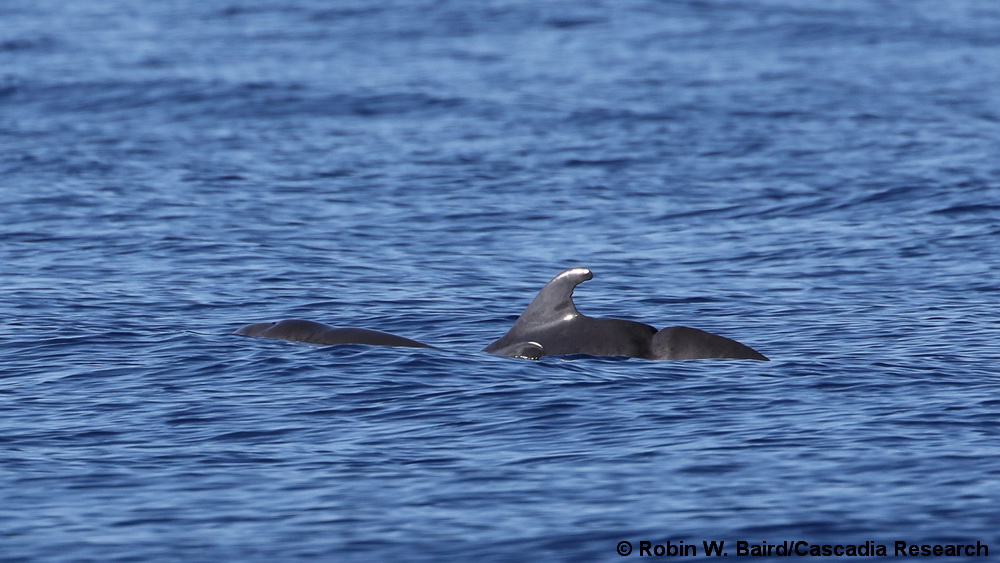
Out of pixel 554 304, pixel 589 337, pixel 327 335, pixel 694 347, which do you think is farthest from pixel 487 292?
pixel 694 347

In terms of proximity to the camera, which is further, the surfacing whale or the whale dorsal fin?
the whale dorsal fin

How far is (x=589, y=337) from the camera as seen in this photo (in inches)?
752

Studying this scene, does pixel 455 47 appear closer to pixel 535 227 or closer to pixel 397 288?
pixel 535 227

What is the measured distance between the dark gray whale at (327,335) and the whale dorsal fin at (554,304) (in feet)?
5.16

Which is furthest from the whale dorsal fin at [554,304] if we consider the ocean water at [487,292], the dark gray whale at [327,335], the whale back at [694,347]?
the dark gray whale at [327,335]

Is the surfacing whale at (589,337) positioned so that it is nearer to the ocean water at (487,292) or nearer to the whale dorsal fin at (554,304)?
the whale dorsal fin at (554,304)

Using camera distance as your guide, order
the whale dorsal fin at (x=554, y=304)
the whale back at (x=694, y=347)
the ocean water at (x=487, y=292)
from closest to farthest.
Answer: the ocean water at (x=487, y=292) < the whale back at (x=694, y=347) < the whale dorsal fin at (x=554, y=304)

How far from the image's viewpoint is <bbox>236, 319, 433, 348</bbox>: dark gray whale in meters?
19.9

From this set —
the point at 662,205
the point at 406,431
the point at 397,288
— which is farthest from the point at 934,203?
the point at 406,431

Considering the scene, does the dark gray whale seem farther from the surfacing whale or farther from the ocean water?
the surfacing whale

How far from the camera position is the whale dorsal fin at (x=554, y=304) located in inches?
753

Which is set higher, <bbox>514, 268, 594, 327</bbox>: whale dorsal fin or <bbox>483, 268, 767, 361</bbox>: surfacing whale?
<bbox>514, 268, 594, 327</bbox>: whale dorsal fin

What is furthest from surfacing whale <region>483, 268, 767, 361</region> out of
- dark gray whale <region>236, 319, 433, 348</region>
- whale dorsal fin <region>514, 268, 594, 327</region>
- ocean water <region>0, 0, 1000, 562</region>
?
dark gray whale <region>236, 319, 433, 348</region>

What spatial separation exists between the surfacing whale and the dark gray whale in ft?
4.67
